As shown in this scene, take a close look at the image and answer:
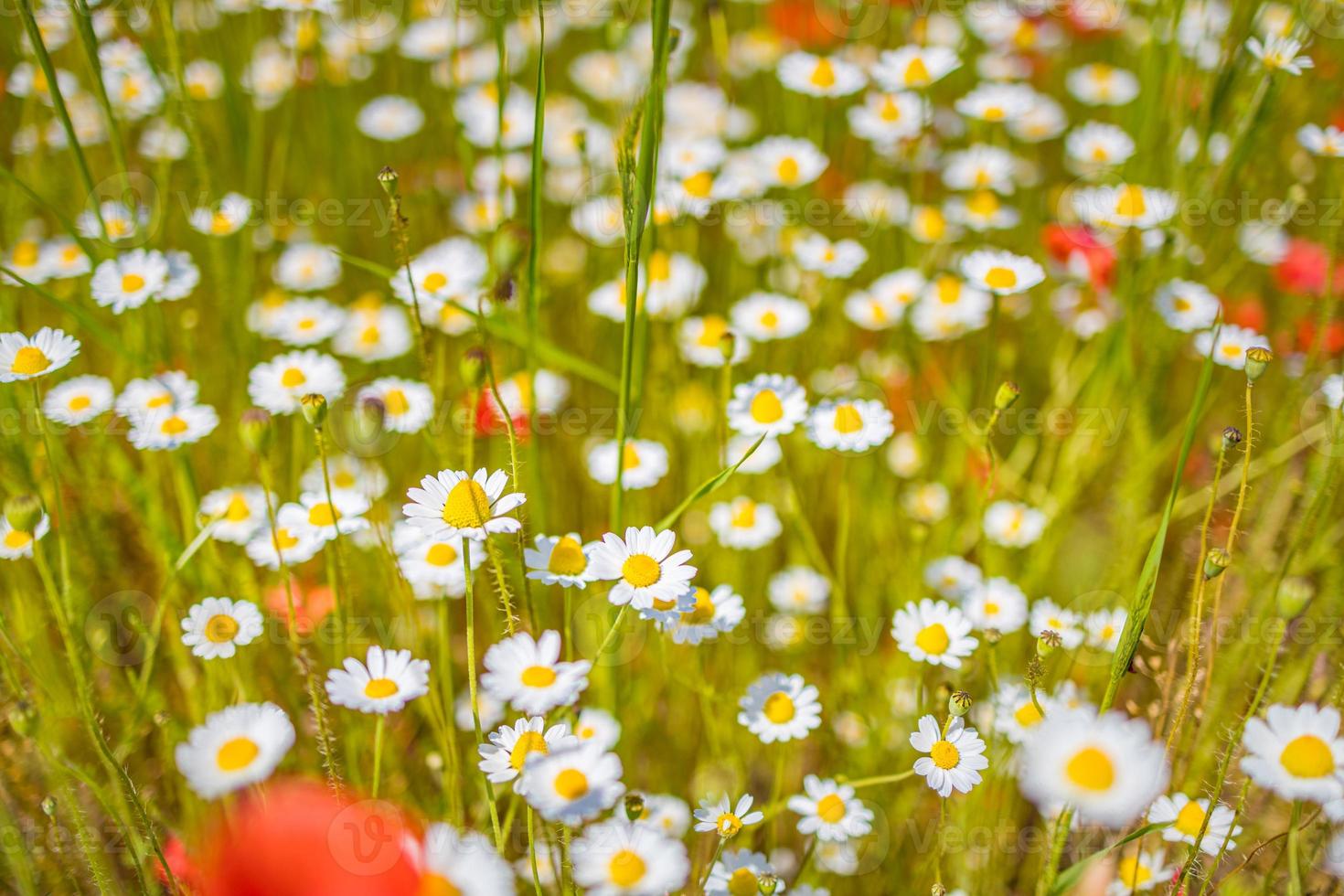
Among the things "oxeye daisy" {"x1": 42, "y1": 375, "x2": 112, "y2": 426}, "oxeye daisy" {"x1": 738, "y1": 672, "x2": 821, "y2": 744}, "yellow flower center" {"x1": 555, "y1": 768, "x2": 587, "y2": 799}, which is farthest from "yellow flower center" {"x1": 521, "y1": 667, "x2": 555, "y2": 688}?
"oxeye daisy" {"x1": 42, "y1": 375, "x2": 112, "y2": 426}

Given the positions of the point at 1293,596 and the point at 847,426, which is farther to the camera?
the point at 847,426

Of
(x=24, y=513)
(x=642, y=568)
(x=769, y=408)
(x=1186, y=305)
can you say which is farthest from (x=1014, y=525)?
(x=24, y=513)

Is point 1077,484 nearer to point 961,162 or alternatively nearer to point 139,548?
point 961,162

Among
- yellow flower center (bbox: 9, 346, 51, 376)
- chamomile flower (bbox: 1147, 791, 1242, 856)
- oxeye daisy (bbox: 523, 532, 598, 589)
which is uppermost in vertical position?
yellow flower center (bbox: 9, 346, 51, 376)

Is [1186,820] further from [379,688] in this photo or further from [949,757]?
[379,688]

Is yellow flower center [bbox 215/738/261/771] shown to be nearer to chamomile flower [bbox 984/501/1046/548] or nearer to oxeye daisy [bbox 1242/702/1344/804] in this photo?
oxeye daisy [bbox 1242/702/1344/804]
